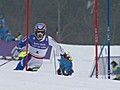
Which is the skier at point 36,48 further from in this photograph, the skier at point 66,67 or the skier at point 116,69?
the skier at point 116,69

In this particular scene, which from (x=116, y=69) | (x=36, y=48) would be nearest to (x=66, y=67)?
(x=116, y=69)

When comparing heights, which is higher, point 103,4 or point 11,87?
point 103,4

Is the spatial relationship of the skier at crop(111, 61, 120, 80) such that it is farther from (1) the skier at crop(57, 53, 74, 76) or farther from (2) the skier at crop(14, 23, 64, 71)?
(2) the skier at crop(14, 23, 64, 71)

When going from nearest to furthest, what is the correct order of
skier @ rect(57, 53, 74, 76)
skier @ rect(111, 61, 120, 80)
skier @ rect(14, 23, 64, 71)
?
skier @ rect(14, 23, 64, 71) < skier @ rect(111, 61, 120, 80) < skier @ rect(57, 53, 74, 76)

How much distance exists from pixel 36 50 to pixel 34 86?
322 centimetres

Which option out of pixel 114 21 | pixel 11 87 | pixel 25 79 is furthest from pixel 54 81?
pixel 114 21

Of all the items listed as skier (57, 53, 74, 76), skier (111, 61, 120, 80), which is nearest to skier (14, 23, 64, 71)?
skier (57, 53, 74, 76)

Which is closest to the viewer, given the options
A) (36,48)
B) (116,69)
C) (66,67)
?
(36,48)

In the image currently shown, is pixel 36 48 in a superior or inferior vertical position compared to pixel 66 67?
superior

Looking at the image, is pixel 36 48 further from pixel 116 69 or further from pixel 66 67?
pixel 116 69

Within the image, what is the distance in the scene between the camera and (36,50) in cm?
809

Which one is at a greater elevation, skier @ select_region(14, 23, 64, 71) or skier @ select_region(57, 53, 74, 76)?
skier @ select_region(14, 23, 64, 71)

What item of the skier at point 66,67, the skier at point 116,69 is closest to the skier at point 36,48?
the skier at point 66,67

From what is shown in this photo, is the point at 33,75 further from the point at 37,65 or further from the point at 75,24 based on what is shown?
the point at 75,24
